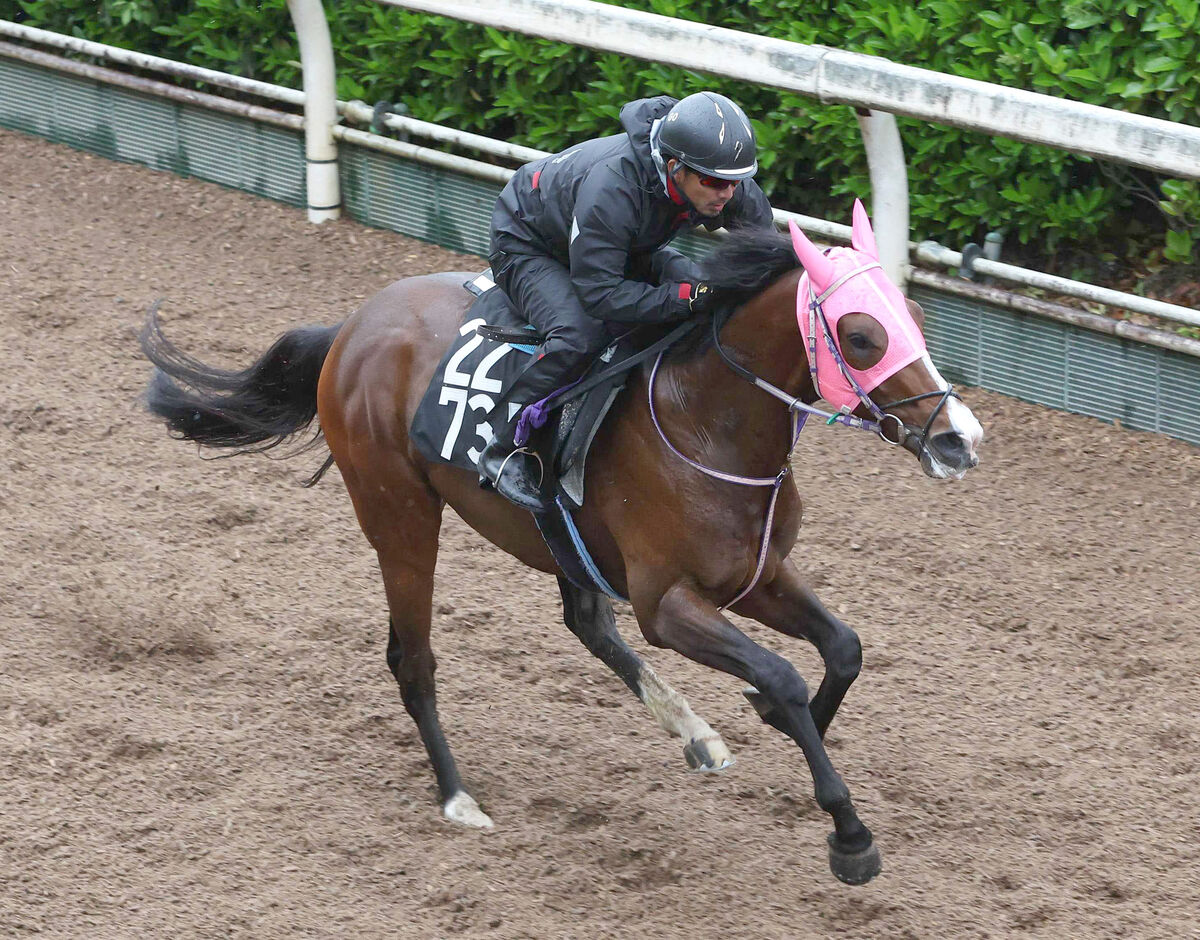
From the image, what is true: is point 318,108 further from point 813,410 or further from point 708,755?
point 813,410

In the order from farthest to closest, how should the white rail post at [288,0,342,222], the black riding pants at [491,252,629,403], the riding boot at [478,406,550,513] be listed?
the white rail post at [288,0,342,222], the riding boot at [478,406,550,513], the black riding pants at [491,252,629,403]

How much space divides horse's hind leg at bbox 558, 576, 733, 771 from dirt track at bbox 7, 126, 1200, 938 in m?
0.27

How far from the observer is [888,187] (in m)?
6.94

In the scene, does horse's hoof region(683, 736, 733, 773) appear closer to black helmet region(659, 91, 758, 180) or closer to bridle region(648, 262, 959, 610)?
bridle region(648, 262, 959, 610)

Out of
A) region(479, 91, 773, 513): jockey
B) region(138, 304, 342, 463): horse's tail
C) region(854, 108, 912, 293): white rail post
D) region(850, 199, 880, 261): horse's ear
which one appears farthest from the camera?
region(854, 108, 912, 293): white rail post

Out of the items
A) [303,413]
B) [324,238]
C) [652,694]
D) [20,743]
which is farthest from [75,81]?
[652,694]

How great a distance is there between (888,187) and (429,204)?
9.89 ft

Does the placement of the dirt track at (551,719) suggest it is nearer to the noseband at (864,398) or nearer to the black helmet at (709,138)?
the noseband at (864,398)

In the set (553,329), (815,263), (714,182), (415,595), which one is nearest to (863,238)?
(815,263)

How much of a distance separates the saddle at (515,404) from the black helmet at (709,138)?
0.47 metres

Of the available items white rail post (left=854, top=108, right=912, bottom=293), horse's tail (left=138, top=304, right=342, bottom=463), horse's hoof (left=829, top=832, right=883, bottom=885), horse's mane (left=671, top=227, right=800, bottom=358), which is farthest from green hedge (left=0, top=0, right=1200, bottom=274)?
horse's hoof (left=829, top=832, right=883, bottom=885)

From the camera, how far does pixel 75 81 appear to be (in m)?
10.1

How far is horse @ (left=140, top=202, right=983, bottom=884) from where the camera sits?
3.75m

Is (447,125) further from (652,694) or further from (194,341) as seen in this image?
(652,694)
